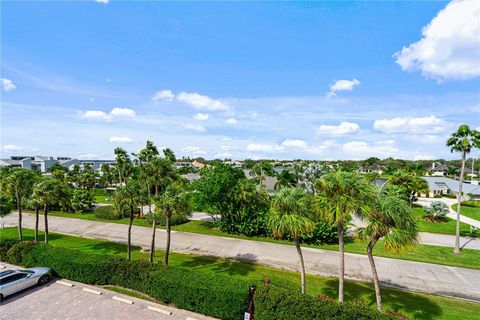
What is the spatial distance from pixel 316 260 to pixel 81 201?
3482cm

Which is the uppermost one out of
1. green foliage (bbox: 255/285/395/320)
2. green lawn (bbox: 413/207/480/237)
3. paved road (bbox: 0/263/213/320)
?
green foliage (bbox: 255/285/395/320)

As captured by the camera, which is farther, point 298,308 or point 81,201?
point 81,201

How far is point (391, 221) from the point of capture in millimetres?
9711

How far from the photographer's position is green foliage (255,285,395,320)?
30.8 ft

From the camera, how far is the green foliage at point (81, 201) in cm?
3641

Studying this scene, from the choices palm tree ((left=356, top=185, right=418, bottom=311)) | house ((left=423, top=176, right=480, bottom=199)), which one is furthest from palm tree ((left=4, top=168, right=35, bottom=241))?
house ((left=423, top=176, right=480, bottom=199))

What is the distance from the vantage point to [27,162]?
10575 cm

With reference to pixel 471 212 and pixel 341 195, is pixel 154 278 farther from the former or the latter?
pixel 471 212

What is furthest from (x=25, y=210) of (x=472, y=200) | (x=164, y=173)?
(x=472, y=200)

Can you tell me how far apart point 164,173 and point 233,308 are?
16.8 metres

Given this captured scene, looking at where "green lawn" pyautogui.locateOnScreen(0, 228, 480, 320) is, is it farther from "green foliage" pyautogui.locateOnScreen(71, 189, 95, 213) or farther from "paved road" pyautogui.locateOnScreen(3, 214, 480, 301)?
"green foliage" pyautogui.locateOnScreen(71, 189, 95, 213)

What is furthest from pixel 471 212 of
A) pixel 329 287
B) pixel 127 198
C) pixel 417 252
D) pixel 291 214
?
pixel 127 198

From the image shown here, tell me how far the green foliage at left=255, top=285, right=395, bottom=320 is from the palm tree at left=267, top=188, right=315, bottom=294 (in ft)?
8.32

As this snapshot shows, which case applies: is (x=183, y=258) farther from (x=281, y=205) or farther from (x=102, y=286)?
(x=281, y=205)
